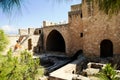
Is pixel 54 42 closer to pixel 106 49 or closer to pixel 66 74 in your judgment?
pixel 106 49

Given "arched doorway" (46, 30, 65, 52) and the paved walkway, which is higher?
"arched doorway" (46, 30, 65, 52)

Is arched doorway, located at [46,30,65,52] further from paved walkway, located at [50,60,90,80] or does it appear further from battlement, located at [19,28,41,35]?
paved walkway, located at [50,60,90,80]

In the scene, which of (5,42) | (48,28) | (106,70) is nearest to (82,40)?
(48,28)

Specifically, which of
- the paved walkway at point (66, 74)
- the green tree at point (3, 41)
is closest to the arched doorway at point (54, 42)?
the paved walkway at point (66, 74)

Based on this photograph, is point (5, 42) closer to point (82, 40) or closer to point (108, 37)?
point (108, 37)

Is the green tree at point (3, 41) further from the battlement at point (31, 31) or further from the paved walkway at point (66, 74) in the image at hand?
the battlement at point (31, 31)

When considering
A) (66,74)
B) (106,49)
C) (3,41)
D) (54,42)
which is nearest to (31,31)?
(54,42)

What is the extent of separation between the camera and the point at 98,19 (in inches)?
496

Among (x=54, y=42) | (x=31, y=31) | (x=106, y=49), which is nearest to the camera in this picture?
(x=106, y=49)

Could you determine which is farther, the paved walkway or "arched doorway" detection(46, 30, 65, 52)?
"arched doorway" detection(46, 30, 65, 52)

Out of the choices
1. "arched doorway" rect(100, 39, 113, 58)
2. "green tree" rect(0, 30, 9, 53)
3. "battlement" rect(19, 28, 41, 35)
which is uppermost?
"battlement" rect(19, 28, 41, 35)

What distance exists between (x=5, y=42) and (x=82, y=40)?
1228 cm

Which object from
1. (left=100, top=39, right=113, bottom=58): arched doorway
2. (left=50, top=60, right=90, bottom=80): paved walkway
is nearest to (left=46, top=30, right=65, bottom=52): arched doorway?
(left=100, top=39, right=113, bottom=58): arched doorway

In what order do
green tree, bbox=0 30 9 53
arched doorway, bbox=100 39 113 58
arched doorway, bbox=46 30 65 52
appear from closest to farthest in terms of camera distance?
green tree, bbox=0 30 9 53 → arched doorway, bbox=100 39 113 58 → arched doorway, bbox=46 30 65 52
